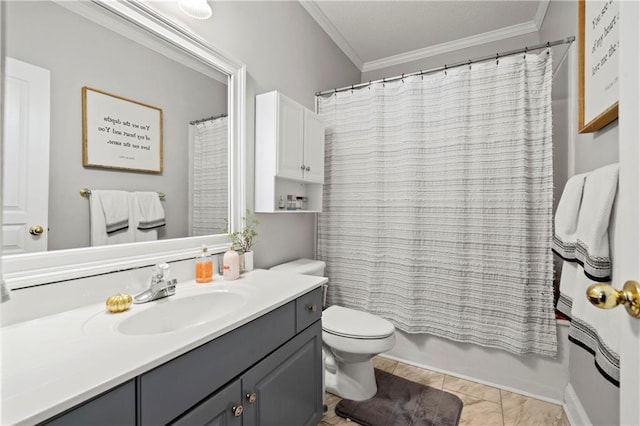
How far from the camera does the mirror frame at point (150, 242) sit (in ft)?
3.01

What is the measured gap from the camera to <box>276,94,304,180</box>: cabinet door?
1761mm

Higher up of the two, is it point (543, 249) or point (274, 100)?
point (274, 100)

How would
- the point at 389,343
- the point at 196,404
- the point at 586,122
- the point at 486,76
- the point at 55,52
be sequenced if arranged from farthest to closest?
the point at 486,76 → the point at 389,343 → the point at 586,122 → the point at 55,52 → the point at 196,404

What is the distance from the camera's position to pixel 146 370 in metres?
0.67

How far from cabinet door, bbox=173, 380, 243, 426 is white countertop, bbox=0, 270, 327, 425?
180mm

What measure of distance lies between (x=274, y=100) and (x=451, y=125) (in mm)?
1165

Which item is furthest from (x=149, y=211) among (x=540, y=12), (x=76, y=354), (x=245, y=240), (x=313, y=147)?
(x=540, y=12)

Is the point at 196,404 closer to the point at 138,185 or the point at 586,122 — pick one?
the point at 138,185

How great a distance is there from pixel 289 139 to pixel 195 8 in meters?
0.78

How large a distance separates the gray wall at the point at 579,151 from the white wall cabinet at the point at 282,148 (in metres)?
1.49

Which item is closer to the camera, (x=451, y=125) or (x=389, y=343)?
(x=389, y=343)

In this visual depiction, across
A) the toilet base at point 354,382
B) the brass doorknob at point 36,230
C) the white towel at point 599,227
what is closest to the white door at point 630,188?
the white towel at point 599,227

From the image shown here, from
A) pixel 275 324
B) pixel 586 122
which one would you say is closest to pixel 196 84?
pixel 275 324

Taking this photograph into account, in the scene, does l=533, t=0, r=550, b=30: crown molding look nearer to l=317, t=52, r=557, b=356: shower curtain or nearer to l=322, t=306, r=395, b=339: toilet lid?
l=317, t=52, r=557, b=356: shower curtain
